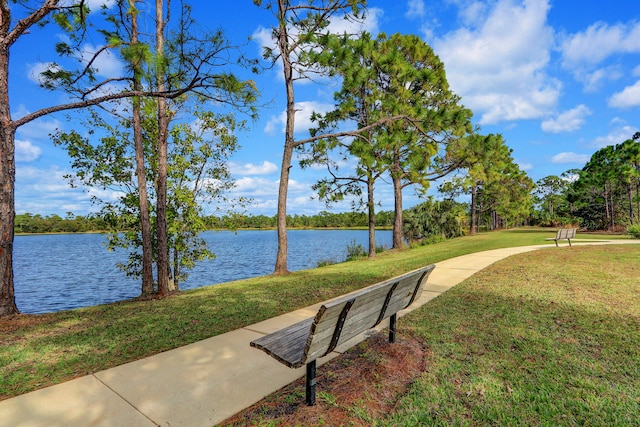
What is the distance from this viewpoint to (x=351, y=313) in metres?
2.64

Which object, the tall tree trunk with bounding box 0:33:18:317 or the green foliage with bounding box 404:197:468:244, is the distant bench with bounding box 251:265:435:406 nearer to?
the tall tree trunk with bounding box 0:33:18:317

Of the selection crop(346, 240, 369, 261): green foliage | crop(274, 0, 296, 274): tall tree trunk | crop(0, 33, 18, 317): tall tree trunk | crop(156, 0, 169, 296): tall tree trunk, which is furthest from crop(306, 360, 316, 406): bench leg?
crop(346, 240, 369, 261): green foliage

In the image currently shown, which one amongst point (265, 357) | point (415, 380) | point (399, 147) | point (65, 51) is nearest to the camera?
point (415, 380)

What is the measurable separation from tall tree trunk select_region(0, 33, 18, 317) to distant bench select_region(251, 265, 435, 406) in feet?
17.7

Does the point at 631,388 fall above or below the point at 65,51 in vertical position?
below

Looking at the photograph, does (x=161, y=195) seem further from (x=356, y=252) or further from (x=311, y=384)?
(x=356, y=252)

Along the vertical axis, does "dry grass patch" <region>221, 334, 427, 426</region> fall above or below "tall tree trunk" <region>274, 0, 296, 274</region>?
below

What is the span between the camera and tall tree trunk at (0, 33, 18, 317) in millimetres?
5359

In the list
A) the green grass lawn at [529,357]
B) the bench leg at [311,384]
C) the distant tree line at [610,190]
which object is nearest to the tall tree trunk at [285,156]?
the green grass lawn at [529,357]

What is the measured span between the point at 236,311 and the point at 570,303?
5738mm

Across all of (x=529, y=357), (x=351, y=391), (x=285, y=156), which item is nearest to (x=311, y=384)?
(x=351, y=391)

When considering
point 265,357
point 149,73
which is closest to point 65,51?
point 149,73

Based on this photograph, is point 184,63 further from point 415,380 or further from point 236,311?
point 415,380

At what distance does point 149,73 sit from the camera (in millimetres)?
5164
